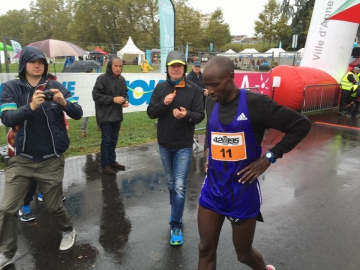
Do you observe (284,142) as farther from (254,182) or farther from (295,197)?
(295,197)

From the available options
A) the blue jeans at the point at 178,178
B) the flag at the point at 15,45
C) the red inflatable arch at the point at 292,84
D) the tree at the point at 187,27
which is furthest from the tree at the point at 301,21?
the blue jeans at the point at 178,178

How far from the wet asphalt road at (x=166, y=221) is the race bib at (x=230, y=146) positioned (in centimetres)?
138

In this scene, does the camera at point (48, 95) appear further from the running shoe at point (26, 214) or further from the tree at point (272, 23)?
the tree at point (272, 23)

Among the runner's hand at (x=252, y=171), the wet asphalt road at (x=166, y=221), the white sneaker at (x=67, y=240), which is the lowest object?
the wet asphalt road at (x=166, y=221)

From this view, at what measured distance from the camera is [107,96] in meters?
5.38

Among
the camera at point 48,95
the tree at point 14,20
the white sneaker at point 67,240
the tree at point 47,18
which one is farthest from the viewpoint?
the tree at point 14,20

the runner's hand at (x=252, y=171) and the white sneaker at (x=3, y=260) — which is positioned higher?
the runner's hand at (x=252, y=171)

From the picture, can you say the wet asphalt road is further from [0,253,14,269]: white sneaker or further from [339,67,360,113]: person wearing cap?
[339,67,360,113]: person wearing cap

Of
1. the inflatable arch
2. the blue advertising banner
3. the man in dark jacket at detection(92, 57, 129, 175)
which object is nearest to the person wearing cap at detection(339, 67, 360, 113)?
the inflatable arch

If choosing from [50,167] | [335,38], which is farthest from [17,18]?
[50,167]

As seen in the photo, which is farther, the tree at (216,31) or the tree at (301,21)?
the tree at (216,31)

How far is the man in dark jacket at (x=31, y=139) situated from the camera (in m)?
2.91

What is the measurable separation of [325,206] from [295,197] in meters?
0.45

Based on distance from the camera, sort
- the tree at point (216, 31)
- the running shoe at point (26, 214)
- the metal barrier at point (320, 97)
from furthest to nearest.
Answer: the tree at point (216, 31) → the metal barrier at point (320, 97) → the running shoe at point (26, 214)
